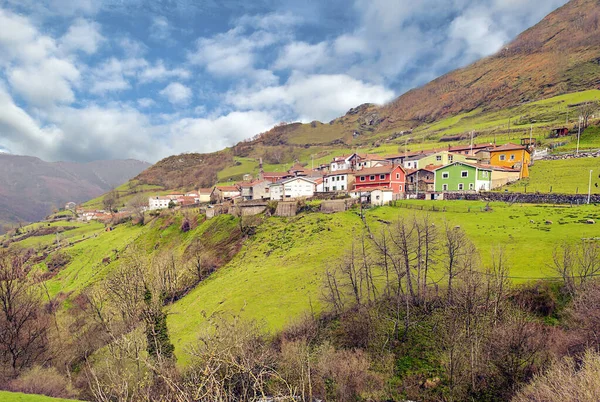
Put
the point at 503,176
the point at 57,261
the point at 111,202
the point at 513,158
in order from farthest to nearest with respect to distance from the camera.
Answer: the point at 111,202
the point at 57,261
the point at 513,158
the point at 503,176

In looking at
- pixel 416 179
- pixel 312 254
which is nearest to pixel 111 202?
pixel 312 254

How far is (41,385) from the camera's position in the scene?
75.9 feet

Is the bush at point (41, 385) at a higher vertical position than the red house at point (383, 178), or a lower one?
lower

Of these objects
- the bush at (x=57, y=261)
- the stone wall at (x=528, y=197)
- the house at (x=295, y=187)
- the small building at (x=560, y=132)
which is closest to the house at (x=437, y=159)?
the stone wall at (x=528, y=197)

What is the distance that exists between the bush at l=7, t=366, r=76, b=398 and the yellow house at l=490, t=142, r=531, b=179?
76.6 meters

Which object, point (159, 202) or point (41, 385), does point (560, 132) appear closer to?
point (41, 385)

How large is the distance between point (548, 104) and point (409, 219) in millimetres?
153399

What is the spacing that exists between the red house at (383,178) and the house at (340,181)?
3.42 metres

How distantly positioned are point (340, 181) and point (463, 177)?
→ 26.4 metres

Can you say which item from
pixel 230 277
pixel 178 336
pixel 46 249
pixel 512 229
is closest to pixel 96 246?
pixel 46 249

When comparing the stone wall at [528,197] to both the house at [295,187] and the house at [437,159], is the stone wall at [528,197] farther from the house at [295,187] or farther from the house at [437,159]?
the house at [295,187]

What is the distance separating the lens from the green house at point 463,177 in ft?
181

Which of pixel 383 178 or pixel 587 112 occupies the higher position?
pixel 587 112

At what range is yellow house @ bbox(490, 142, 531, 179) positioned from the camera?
61406mm
